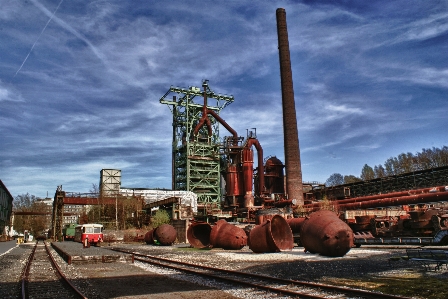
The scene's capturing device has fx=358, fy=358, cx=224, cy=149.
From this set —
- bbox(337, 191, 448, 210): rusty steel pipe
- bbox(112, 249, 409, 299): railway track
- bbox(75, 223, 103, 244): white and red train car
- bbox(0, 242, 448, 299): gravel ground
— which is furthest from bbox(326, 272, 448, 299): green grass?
bbox(75, 223, 103, 244): white and red train car

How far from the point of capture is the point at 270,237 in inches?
711

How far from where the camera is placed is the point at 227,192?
5584cm

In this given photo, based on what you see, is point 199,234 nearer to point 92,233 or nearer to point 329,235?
point 92,233

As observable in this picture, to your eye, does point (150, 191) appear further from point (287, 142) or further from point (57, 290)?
point (57, 290)

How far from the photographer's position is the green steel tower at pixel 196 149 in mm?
60469

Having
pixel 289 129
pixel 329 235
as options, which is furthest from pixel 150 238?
pixel 329 235

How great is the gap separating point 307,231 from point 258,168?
131 ft

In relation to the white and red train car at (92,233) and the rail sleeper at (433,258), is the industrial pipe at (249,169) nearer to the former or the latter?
the white and red train car at (92,233)

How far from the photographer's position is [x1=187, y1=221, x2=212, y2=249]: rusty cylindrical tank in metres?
26.3

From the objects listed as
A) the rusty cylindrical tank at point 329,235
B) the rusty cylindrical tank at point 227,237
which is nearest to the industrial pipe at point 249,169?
the rusty cylindrical tank at point 227,237

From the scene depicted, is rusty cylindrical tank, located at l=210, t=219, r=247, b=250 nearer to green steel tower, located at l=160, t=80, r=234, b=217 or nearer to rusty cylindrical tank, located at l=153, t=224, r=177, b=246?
rusty cylindrical tank, located at l=153, t=224, r=177, b=246

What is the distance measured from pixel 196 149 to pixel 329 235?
157 feet

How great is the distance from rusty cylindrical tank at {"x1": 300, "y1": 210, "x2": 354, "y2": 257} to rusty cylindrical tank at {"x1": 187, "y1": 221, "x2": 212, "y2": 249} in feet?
38.2

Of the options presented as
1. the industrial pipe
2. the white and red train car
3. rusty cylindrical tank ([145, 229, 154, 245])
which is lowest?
rusty cylindrical tank ([145, 229, 154, 245])
